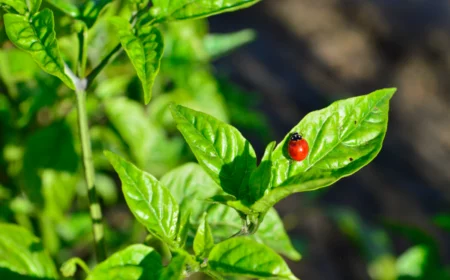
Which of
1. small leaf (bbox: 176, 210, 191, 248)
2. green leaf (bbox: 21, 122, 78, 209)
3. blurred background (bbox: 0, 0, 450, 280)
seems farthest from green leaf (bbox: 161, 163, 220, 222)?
green leaf (bbox: 21, 122, 78, 209)

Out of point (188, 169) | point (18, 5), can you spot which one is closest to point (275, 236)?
point (188, 169)

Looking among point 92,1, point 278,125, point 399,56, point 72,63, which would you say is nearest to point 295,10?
point 399,56

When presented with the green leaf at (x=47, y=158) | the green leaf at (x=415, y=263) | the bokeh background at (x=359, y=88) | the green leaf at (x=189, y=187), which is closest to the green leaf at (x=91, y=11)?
the green leaf at (x=189, y=187)

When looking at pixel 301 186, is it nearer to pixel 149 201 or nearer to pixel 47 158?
pixel 149 201

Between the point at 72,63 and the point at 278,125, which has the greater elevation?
the point at 72,63

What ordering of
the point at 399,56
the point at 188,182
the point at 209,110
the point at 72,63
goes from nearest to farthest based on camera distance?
the point at 188,182, the point at 72,63, the point at 209,110, the point at 399,56

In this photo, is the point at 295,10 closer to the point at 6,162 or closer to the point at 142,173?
the point at 6,162
